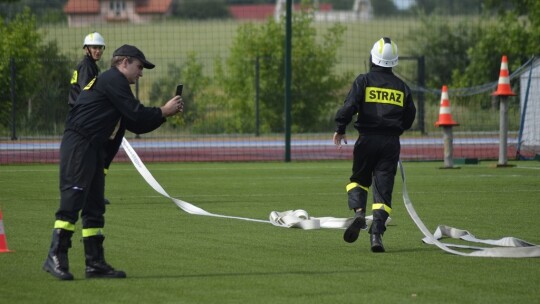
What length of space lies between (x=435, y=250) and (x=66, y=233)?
3673 millimetres

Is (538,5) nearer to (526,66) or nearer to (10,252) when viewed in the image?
(526,66)

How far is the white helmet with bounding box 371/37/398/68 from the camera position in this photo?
11320mm

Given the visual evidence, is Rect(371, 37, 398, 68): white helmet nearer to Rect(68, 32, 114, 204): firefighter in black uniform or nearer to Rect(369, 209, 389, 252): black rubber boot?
Rect(369, 209, 389, 252): black rubber boot

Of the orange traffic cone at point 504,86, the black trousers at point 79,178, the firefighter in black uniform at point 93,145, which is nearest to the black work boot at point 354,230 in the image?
the firefighter in black uniform at point 93,145

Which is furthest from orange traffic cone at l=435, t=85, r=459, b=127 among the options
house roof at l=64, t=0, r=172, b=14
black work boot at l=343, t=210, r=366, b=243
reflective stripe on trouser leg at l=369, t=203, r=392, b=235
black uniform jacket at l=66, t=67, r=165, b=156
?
house roof at l=64, t=0, r=172, b=14

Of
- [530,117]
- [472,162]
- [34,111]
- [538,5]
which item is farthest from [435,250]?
[538,5]

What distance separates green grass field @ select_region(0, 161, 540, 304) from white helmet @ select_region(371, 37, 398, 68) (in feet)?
5.90

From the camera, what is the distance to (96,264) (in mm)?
9281

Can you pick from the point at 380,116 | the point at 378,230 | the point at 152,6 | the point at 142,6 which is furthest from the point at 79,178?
the point at 142,6

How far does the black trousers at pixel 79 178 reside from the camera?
9164 millimetres

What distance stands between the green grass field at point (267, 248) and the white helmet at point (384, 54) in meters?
1.80

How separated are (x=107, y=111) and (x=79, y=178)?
59 centimetres

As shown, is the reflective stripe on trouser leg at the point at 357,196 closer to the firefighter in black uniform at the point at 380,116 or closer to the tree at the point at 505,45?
the firefighter in black uniform at the point at 380,116

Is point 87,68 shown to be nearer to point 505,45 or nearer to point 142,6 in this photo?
point 505,45
